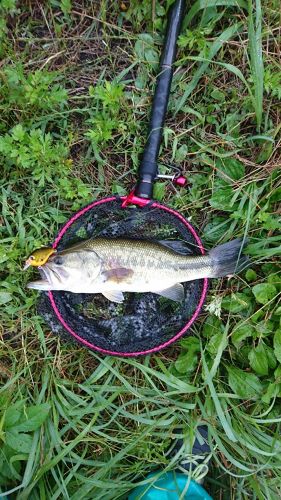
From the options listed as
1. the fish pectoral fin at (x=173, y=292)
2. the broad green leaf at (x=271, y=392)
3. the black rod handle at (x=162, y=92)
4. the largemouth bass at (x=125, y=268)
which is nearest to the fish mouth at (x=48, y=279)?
the largemouth bass at (x=125, y=268)

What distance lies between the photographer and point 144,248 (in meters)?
2.63

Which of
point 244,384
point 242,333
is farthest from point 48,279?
point 244,384

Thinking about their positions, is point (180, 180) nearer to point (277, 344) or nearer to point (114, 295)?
point (114, 295)

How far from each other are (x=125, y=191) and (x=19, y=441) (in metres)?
1.52

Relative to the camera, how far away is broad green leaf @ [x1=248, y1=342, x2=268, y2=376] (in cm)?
278

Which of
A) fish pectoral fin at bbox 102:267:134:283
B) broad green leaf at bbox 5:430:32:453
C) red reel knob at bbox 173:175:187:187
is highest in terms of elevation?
red reel knob at bbox 173:175:187:187

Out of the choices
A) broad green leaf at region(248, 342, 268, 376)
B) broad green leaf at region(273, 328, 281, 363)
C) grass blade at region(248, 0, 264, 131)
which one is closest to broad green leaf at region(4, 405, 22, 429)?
broad green leaf at region(248, 342, 268, 376)

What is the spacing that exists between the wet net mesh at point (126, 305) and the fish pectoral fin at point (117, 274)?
27 centimetres

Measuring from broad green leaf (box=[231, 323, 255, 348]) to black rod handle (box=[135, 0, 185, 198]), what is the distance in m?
0.98

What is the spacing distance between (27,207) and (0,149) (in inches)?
15.2

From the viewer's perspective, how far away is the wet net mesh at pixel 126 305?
2766mm

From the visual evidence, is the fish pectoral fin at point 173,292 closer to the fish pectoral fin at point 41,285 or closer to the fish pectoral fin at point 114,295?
the fish pectoral fin at point 114,295

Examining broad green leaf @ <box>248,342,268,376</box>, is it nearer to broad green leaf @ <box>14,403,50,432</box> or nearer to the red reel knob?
the red reel knob

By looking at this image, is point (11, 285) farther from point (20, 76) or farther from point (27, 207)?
point (20, 76)
